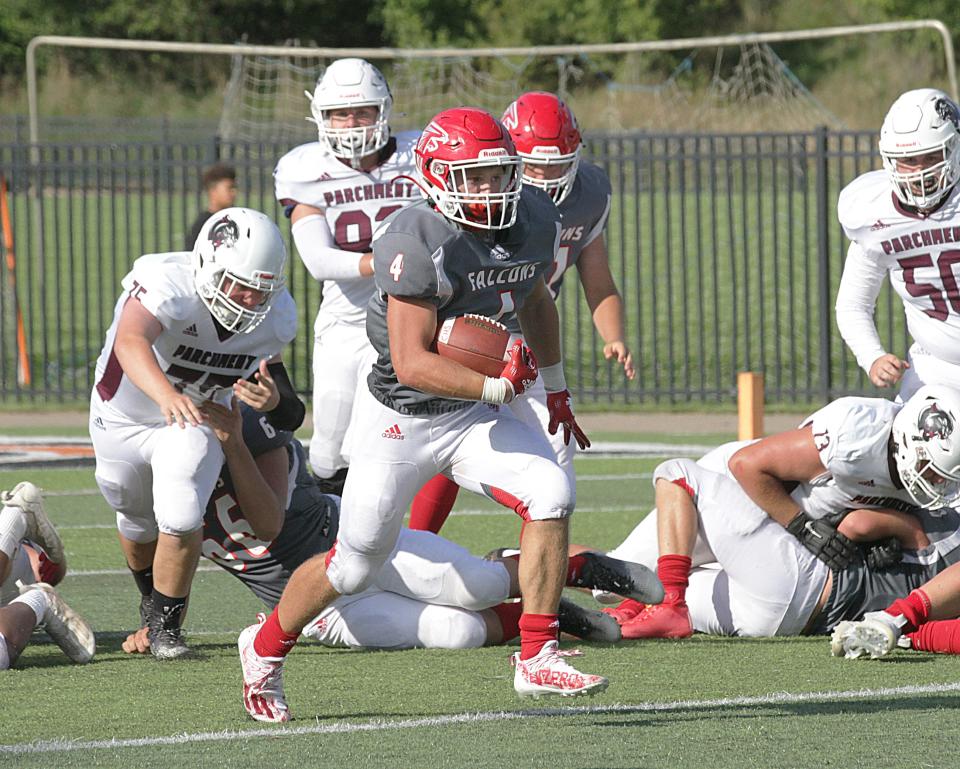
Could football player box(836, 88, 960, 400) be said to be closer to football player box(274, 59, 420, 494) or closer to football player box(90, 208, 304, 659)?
football player box(274, 59, 420, 494)

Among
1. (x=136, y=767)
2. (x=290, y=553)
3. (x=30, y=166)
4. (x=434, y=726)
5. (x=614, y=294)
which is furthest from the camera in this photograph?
(x=30, y=166)

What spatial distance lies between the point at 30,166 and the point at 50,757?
9.68 metres

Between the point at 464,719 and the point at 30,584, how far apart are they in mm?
1959

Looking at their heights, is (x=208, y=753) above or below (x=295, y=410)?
below

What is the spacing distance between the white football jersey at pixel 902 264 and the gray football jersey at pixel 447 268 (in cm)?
221

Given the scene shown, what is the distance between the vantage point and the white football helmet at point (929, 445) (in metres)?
5.39

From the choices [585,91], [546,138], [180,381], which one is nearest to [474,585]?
[180,381]

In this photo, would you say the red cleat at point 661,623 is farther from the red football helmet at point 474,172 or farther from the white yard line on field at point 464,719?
the red football helmet at point 474,172

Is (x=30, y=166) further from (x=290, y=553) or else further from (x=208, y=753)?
(x=208, y=753)

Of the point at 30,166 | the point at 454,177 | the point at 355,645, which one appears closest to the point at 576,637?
the point at 355,645

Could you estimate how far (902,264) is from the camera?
22.6 ft

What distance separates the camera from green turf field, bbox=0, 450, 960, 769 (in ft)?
14.0

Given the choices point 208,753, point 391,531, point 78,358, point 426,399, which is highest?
point 426,399

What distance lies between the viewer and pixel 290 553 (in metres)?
5.92
